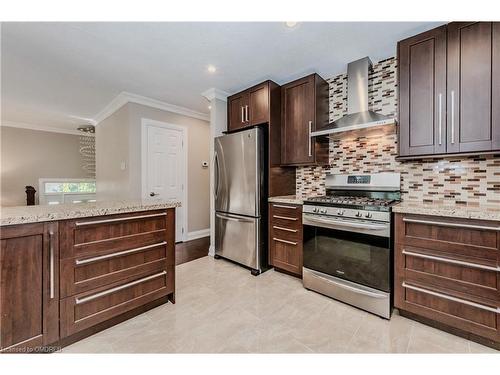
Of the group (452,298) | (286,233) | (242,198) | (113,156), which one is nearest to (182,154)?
(113,156)

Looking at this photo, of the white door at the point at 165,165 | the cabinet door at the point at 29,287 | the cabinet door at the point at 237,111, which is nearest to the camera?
the cabinet door at the point at 29,287

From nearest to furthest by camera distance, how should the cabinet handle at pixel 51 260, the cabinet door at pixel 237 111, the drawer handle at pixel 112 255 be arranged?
the cabinet handle at pixel 51 260
the drawer handle at pixel 112 255
the cabinet door at pixel 237 111

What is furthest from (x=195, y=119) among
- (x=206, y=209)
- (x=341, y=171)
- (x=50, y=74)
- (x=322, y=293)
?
(x=322, y=293)

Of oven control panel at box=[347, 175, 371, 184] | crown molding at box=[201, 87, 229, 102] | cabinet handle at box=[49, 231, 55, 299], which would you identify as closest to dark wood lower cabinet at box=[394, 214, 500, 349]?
oven control panel at box=[347, 175, 371, 184]

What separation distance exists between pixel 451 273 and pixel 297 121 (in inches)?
77.6

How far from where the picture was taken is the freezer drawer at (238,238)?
263 cm

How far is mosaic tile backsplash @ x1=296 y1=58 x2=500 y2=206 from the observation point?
184cm

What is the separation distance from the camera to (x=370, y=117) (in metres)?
2.13

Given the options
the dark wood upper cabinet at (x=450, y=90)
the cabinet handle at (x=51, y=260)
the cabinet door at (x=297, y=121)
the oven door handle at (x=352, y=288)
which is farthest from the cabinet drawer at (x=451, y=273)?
the cabinet handle at (x=51, y=260)

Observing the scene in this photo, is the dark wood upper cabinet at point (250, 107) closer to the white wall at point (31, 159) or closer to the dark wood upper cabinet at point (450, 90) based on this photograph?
the dark wood upper cabinet at point (450, 90)

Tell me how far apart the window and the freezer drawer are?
4.01 meters

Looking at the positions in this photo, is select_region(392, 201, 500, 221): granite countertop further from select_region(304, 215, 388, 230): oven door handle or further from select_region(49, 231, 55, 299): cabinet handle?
select_region(49, 231, 55, 299): cabinet handle

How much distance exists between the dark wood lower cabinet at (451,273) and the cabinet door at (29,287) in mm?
2381

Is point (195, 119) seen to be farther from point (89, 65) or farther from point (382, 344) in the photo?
point (382, 344)
